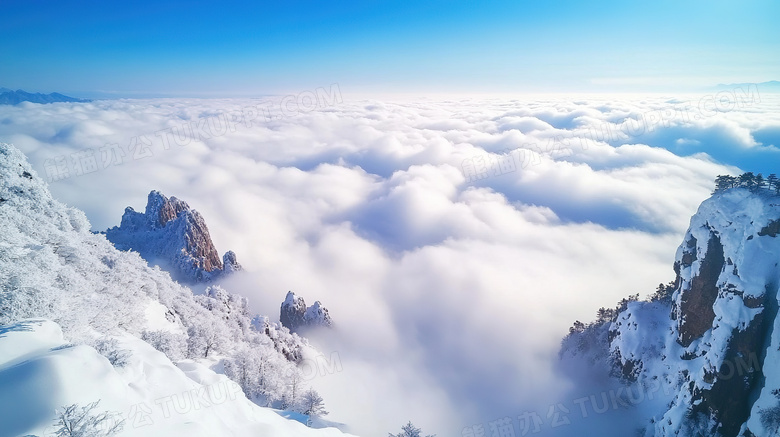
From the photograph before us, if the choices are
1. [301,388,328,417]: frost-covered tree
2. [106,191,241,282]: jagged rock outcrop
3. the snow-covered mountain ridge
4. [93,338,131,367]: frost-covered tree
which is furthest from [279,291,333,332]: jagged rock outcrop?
[93,338,131,367]: frost-covered tree

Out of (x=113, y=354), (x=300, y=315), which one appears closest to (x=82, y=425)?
(x=113, y=354)

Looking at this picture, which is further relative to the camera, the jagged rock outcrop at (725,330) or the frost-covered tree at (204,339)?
the frost-covered tree at (204,339)

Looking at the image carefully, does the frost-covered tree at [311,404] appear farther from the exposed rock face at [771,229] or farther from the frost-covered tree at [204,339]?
the exposed rock face at [771,229]

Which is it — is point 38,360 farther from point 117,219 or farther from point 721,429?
point 117,219

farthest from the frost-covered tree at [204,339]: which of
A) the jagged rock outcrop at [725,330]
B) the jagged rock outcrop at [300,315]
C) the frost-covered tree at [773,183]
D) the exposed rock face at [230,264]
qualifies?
the exposed rock face at [230,264]

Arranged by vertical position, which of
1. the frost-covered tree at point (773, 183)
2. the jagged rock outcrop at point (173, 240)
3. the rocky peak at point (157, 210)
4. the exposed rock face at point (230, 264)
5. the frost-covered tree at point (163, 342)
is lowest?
the exposed rock face at point (230, 264)
